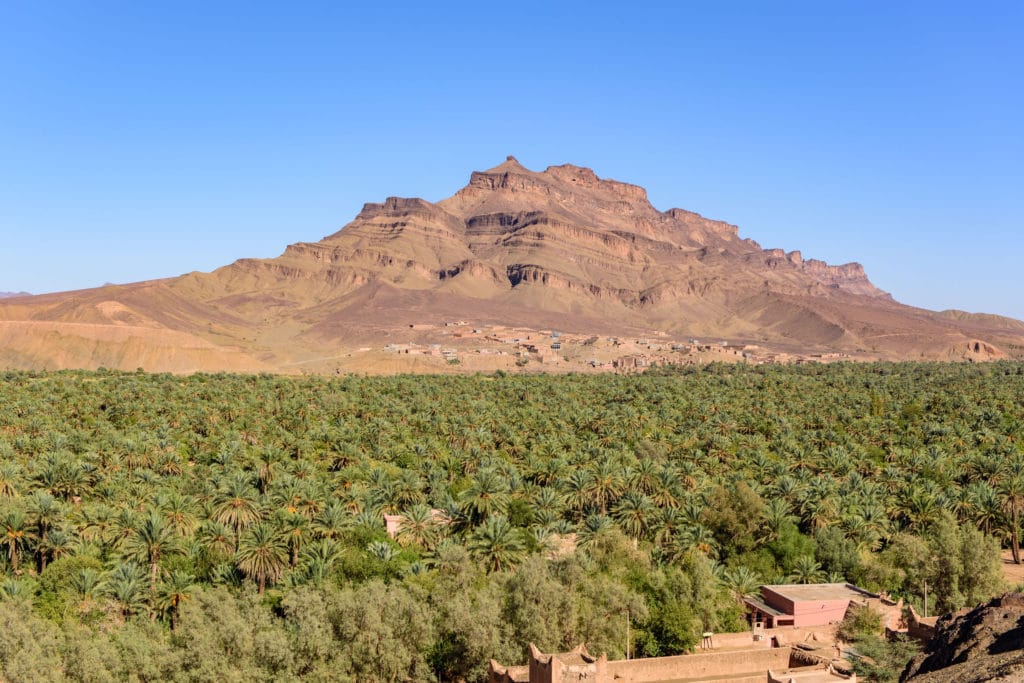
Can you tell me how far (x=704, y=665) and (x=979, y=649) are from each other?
40.9ft

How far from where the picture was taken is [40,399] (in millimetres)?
85562

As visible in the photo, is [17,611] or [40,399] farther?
[40,399]

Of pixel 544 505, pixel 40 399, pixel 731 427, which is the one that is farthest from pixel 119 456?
pixel 731 427

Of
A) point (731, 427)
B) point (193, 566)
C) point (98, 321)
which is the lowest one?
point (193, 566)

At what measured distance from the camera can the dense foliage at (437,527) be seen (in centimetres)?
2970

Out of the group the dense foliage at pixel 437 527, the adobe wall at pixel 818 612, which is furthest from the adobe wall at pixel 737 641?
the adobe wall at pixel 818 612

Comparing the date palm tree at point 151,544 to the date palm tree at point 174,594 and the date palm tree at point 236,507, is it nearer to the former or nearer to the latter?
the date palm tree at point 174,594

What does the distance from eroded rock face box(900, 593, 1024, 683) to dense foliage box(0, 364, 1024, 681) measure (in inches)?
516

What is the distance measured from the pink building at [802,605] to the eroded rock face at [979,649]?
1326 centimetres

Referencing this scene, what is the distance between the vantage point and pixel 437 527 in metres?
44.8

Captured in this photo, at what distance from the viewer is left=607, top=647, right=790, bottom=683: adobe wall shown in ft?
91.2

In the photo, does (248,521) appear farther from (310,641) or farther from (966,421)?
(966,421)

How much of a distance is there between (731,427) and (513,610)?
51500mm

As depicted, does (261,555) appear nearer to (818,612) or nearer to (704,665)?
(704,665)
